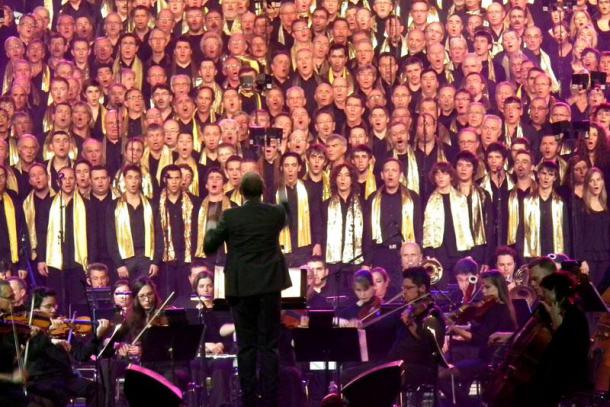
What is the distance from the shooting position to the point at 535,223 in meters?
11.6

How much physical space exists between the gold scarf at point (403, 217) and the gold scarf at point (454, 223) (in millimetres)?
131

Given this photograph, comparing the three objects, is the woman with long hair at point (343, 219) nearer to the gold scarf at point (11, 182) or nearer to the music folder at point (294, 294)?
the gold scarf at point (11, 182)

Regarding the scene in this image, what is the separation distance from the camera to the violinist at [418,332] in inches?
328

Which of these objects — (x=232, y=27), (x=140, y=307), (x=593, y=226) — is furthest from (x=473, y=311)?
(x=232, y=27)

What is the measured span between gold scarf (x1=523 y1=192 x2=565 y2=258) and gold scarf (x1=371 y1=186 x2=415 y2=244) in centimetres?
99

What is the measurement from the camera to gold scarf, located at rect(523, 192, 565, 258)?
1155 centimetres

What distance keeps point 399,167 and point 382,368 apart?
5.09 m

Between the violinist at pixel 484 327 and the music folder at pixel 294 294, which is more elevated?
the music folder at pixel 294 294

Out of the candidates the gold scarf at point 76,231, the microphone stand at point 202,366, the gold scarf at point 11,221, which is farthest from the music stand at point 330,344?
the gold scarf at point 11,221

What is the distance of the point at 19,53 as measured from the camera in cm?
1313

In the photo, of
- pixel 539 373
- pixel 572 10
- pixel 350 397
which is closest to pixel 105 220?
pixel 572 10

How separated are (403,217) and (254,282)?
5.45m

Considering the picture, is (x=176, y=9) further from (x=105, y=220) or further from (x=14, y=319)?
(x=14, y=319)

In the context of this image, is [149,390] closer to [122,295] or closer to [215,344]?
[215,344]
